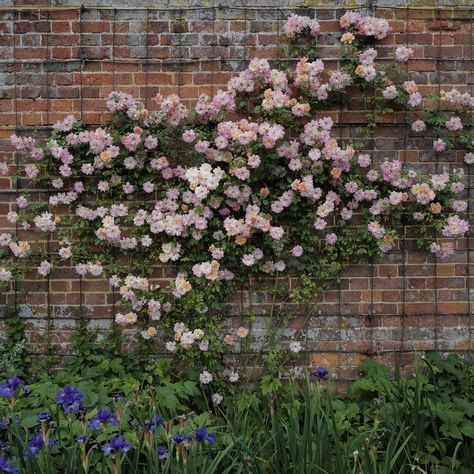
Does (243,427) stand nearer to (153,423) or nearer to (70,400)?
(153,423)

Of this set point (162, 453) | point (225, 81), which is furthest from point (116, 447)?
point (225, 81)

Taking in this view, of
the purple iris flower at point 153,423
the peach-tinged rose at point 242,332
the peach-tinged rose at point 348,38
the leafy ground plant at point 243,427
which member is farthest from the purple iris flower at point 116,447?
the peach-tinged rose at point 348,38

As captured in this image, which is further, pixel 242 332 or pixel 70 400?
pixel 242 332

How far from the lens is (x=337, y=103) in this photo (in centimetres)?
402

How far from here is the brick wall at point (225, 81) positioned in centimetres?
395

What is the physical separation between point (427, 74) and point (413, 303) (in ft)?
5.02

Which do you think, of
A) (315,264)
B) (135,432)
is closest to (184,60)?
(315,264)

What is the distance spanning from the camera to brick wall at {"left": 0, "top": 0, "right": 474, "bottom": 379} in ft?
13.0

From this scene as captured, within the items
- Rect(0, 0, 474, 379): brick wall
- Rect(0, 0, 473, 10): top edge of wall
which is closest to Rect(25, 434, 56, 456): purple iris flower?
Rect(0, 0, 474, 379): brick wall

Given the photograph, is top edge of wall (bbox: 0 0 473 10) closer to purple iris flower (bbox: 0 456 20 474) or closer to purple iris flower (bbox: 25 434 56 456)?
purple iris flower (bbox: 25 434 56 456)

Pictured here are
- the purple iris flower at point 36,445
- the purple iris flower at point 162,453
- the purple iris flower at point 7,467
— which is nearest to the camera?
the purple iris flower at point 7,467

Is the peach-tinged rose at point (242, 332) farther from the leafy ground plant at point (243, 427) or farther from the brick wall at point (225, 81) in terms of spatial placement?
the leafy ground plant at point (243, 427)

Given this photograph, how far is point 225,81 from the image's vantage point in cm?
399

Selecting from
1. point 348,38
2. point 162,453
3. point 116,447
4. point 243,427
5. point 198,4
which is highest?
point 198,4
